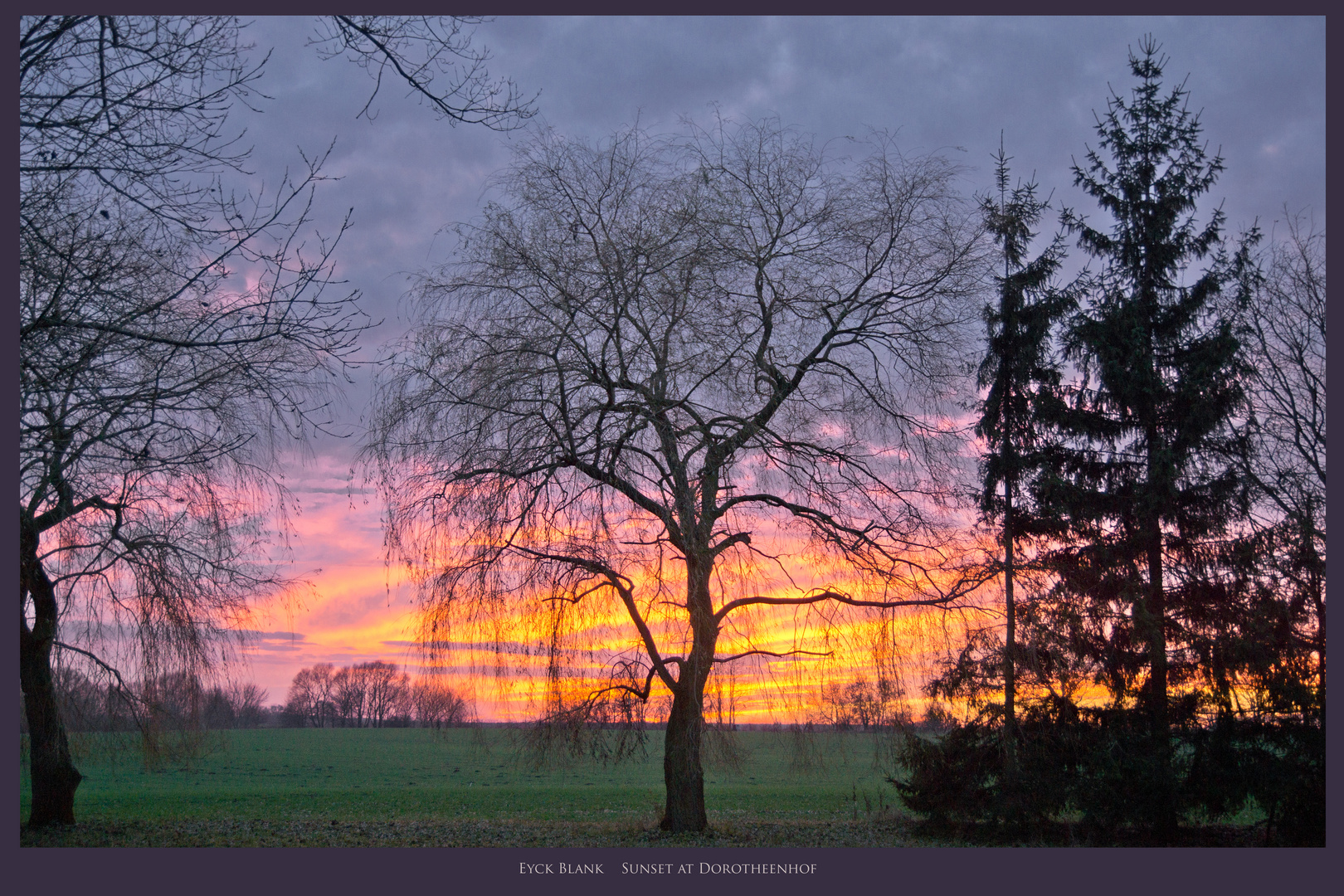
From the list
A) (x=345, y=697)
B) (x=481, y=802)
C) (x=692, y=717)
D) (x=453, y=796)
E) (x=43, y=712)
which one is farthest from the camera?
(x=345, y=697)

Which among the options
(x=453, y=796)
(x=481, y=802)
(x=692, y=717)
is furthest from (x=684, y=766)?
(x=453, y=796)

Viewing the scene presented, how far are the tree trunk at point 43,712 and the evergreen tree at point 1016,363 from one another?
39.8 feet

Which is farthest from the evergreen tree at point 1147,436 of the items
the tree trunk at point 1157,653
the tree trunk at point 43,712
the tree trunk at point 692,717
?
the tree trunk at point 43,712

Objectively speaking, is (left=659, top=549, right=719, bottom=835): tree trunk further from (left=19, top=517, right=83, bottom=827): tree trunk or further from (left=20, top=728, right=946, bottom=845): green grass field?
(left=19, top=517, right=83, bottom=827): tree trunk

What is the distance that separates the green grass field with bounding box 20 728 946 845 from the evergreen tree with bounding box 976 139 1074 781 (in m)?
4.04

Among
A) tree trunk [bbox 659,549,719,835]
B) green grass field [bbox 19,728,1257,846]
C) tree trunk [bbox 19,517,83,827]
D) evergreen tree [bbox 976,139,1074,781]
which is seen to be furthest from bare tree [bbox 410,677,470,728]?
evergreen tree [bbox 976,139,1074,781]

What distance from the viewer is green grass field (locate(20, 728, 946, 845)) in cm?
1084

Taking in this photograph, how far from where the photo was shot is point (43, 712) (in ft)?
35.7

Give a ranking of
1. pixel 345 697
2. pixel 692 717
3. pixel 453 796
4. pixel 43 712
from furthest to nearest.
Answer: pixel 345 697 → pixel 453 796 → pixel 43 712 → pixel 692 717

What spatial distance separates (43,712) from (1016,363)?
14.0 meters

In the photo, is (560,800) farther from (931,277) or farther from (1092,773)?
(931,277)

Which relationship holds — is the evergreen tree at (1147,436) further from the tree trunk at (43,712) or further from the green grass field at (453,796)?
the tree trunk at (43,712)

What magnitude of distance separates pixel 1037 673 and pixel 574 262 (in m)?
7.91

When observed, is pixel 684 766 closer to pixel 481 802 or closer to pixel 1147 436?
pixel 1147 436
